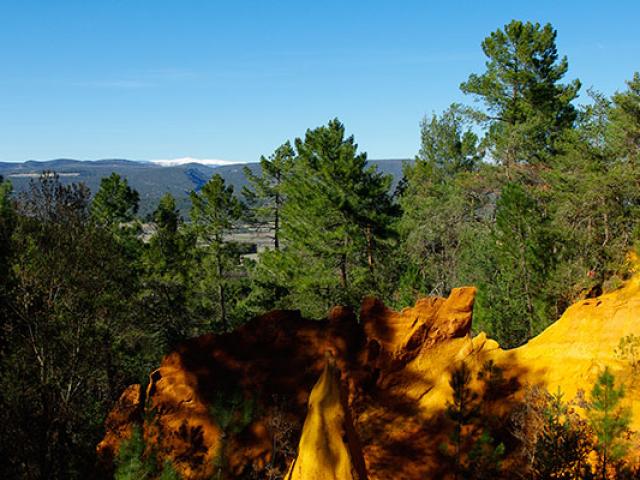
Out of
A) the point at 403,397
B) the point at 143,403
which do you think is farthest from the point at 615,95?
the point at 143,403

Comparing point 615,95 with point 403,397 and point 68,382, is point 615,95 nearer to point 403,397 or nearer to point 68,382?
point 403,397

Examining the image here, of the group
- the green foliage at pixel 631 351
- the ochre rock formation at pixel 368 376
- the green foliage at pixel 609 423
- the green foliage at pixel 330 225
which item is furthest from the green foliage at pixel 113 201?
the green foliage at pixel 609 423

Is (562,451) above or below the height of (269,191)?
below

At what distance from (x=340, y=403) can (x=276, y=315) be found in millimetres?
7247

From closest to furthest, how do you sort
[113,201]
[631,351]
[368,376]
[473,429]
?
1. [631,351]
2. [473,429]
3. [368,376]
4. [113,201]

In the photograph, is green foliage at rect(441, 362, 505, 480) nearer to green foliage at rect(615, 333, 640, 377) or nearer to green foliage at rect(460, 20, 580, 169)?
green foliage at rect(615, 333, 640, 377)

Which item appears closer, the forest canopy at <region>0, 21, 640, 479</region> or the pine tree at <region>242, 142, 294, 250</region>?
the forest canopy at <region>0, 21, 640, 479</region>

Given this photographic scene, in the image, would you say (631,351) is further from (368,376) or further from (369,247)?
(369,247)

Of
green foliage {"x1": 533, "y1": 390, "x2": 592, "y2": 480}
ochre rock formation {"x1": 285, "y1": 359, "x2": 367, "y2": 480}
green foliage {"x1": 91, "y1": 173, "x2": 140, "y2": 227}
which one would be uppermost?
green foliage {"x1": 91, "y1": 173, "x2": 140, "y2": 227}

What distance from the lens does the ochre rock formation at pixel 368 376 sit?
44.0 feet

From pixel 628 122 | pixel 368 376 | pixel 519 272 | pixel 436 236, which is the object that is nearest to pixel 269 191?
pixel 436 236

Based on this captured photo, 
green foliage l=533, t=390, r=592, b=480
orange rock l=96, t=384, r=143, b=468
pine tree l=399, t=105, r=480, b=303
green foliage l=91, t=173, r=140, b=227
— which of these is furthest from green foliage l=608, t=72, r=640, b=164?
green foliage l=91, t=173, r=140, b=227

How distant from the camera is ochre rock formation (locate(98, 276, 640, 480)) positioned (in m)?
13.4

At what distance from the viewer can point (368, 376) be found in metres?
15.2
